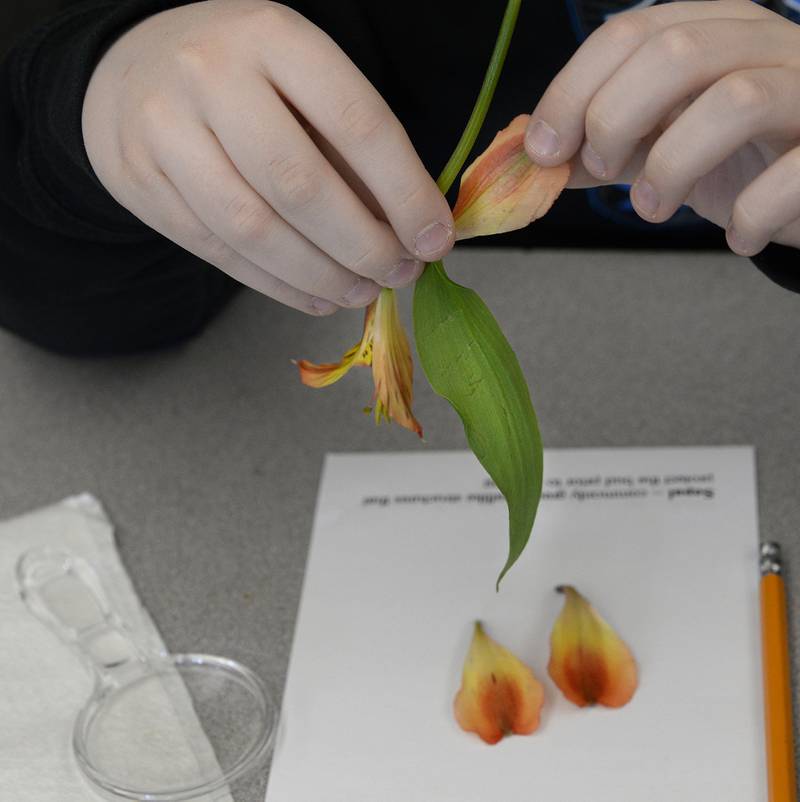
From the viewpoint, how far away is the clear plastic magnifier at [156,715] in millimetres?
452

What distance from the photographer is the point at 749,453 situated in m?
0.56

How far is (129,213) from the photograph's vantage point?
22.0 inches

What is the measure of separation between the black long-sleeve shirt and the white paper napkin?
0.43 ft

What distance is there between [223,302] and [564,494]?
0.27 metres

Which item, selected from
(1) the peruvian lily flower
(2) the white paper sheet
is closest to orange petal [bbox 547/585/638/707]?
(2) the white paper sheet

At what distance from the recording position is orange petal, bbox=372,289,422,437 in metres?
0.43

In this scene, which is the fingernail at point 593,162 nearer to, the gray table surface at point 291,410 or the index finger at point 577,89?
the index finger at point 577,89

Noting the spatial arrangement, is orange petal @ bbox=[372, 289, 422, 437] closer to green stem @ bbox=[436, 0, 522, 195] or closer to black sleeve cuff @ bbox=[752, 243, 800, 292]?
green stem @ bbox=[436, 0, 522, 195]

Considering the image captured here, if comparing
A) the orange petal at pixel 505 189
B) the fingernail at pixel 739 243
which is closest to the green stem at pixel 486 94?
the orange petal at pixel 505 189

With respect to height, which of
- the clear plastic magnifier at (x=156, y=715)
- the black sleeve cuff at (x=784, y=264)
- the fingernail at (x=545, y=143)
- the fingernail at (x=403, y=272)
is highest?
the black sleeve cuff at (x=784, y=264)

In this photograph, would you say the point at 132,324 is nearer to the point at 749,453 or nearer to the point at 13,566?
the point at 13,566

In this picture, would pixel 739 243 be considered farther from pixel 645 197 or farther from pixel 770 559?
pixel 770 559

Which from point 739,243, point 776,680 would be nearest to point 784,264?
point 739,243

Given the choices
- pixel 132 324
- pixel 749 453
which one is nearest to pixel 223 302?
pixel 132 324
